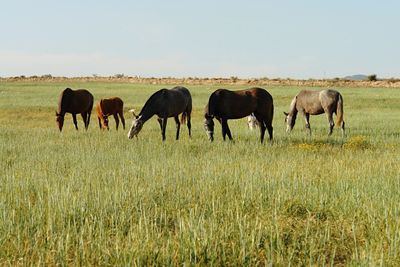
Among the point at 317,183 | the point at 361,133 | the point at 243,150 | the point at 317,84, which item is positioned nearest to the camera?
the point at 317,183

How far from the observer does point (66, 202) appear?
5.41 meters

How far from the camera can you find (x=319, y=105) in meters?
18.5

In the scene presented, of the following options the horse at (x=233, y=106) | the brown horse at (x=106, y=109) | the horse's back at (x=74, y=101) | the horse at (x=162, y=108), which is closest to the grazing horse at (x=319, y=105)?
the horse at (x=233, y=106)

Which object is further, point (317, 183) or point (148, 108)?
point (148, 108)

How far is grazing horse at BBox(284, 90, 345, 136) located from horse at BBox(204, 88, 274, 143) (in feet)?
13.1

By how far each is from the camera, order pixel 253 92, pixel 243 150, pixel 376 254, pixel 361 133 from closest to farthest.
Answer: pixel 376 254
pixel 243 150
pixel 253 92
pixel 361 133

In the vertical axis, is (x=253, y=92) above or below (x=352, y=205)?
above

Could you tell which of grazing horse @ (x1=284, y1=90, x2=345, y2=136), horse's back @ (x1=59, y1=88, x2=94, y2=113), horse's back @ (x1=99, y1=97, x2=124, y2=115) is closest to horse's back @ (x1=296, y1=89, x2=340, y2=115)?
grazing horse @ (x1=284, y1=90, x2=345, y2=136)

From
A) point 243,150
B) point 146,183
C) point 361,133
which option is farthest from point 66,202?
point 361,133

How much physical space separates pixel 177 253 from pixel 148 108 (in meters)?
11.8

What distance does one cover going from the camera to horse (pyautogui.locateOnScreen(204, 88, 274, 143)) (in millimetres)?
14284

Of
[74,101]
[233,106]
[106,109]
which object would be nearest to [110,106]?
[106,109]

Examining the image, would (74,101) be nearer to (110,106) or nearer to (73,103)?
(73,103)

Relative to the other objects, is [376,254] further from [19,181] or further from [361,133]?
[361,133]
